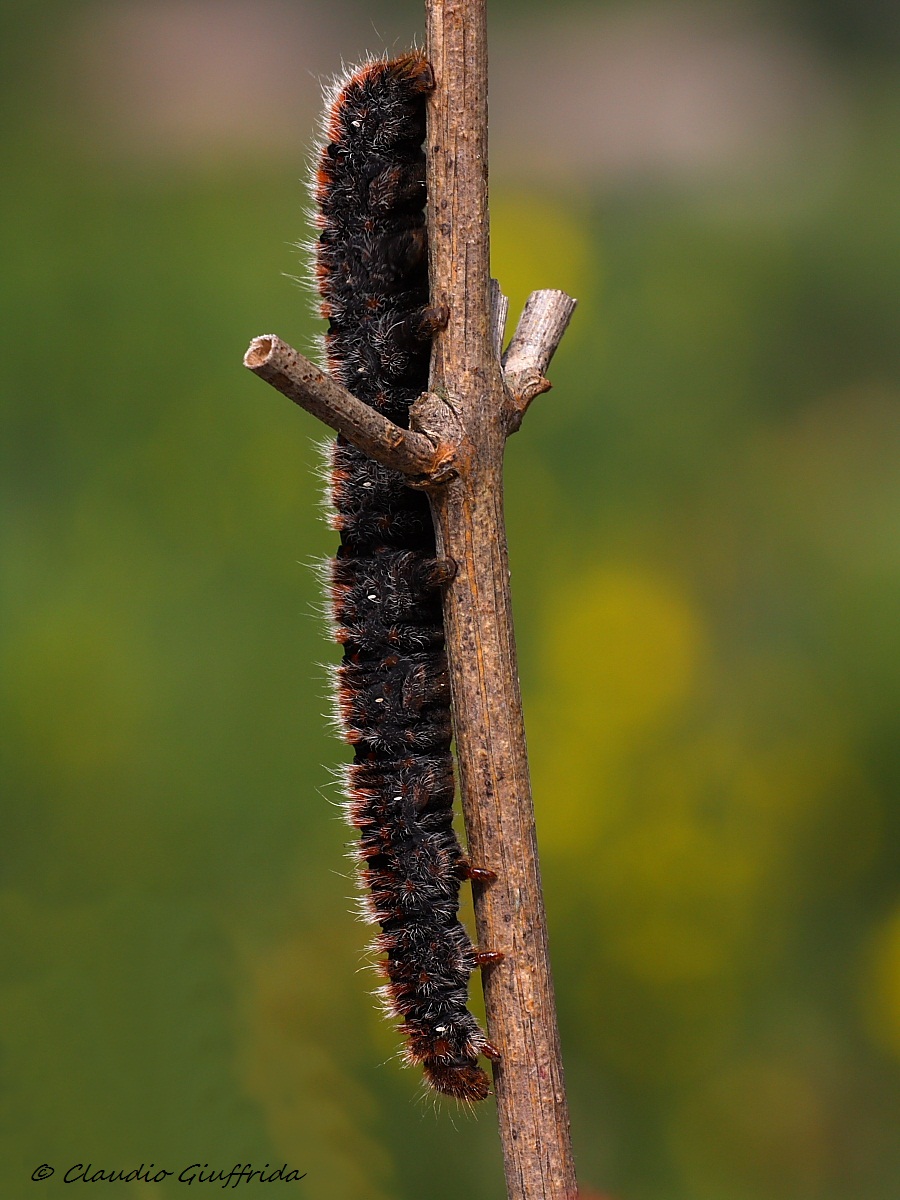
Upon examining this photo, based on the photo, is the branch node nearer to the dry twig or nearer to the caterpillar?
the dry twig

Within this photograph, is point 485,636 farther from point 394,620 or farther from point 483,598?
point 394,620

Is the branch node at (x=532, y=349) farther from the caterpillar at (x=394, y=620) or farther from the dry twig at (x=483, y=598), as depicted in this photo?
the caterpillar at (x=394, y=620)

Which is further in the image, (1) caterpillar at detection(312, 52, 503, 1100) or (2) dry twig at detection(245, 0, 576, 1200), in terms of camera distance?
(1) caterpillar at detection(312, 52, 503, 1100)

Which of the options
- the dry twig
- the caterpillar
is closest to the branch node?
the dry twig

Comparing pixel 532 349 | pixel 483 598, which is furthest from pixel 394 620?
pixel 532 349

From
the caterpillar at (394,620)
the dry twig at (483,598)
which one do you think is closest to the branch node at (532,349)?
the dry twig at (483,598)

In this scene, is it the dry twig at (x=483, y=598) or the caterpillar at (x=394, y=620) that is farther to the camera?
the caterpillar at (x=394, y=620)
